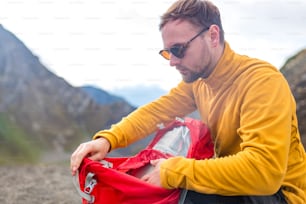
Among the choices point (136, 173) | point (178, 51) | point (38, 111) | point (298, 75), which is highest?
point (178, 51)

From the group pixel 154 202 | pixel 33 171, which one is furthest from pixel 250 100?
pixel 33 171

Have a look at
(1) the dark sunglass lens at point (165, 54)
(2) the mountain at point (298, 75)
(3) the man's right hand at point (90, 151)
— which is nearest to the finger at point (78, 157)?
(3) the man's right hand at point (90, 151)

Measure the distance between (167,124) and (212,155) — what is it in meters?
0.18

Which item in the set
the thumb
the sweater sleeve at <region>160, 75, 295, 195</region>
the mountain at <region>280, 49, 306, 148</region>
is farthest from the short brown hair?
the mountain at <region>280, 49, 306, 148</region>

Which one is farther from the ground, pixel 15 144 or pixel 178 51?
pixel 178 51

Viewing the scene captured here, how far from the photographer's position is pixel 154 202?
0.80 meters

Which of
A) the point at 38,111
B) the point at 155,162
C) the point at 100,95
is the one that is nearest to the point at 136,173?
the point at 155,162

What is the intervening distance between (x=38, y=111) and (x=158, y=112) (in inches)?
37.2

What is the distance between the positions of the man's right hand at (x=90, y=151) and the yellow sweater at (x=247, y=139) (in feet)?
0.56

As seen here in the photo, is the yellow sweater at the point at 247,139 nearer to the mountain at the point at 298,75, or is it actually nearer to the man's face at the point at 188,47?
the man's face at the point at 188,47

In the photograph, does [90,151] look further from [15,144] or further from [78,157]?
[15,144]

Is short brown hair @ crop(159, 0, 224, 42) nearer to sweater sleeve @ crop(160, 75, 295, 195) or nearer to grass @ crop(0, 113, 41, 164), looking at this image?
sweater sleeve @ crop(160, 75, 295, 195)

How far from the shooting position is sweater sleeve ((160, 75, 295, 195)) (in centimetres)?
74

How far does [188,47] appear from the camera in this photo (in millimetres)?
822
